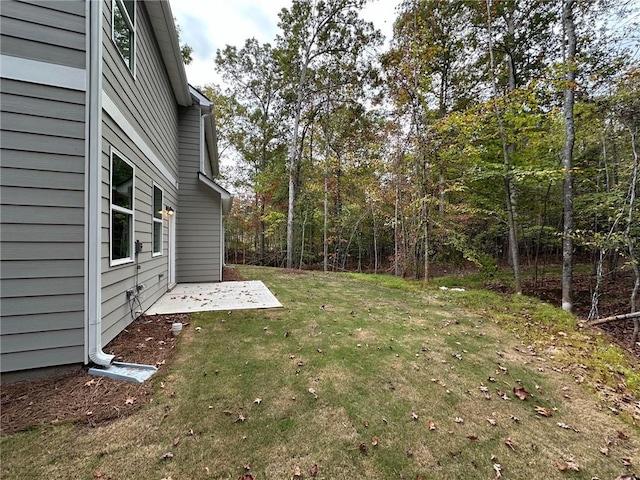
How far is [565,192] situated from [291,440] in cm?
748

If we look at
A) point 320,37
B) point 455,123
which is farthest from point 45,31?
point 320,37

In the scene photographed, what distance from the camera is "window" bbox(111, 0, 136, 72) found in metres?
3.29

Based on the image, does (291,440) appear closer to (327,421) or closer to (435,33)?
(327,421)

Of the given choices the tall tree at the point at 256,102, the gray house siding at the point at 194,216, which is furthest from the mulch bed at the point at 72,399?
the tall tree at the point at 256,102

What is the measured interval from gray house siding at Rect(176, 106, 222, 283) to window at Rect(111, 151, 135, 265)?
11.8 ft

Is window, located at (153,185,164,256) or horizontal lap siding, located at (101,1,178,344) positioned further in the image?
window, located at (153,185,164,256)

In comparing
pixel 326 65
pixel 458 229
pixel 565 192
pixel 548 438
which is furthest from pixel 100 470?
pixel 326 65

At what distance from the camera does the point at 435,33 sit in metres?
8.86

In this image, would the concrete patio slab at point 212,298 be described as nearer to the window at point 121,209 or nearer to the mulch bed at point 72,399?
the window at point 121,209

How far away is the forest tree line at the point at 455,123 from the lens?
5.87 metres

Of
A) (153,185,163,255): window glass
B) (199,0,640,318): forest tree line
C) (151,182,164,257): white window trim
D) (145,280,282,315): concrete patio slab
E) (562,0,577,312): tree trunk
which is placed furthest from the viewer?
(199,0,640,318): forest tree line

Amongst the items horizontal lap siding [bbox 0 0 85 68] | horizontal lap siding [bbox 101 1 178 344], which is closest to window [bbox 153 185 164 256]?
horizontal lap siding [bbox 101 1 178 344]

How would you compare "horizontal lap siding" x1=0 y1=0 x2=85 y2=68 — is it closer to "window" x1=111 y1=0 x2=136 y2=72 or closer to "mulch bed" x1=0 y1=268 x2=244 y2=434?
"window" x1=111 y1=0 x2=136 y2=72

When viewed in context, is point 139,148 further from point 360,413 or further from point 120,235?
point 360,413
